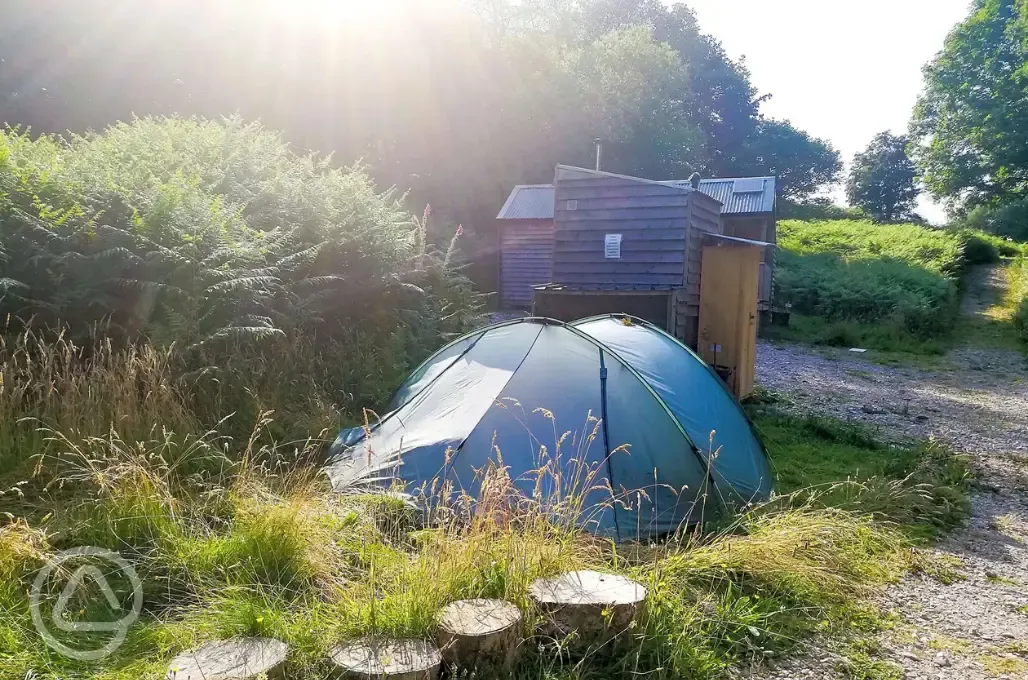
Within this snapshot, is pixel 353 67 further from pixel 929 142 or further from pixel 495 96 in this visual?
pixel 929 142

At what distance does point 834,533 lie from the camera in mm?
3828

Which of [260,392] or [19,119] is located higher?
[19,119]

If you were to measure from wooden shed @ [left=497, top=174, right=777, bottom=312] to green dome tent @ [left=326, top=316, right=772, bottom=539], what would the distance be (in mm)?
12611

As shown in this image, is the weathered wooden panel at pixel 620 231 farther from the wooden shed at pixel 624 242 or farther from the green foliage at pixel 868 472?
the green foliage at pixel 868 472

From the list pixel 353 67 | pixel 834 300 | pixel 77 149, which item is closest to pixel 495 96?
pixel 353 67

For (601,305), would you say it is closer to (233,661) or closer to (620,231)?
(620,231)

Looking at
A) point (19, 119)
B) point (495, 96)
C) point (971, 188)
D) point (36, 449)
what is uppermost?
point (495, 96)

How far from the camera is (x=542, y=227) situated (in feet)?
58.6

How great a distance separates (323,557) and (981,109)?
29703 mm

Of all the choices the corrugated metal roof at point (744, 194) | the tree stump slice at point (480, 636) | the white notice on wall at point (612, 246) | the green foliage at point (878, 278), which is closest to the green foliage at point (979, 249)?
the green foliage at point (878, 278)

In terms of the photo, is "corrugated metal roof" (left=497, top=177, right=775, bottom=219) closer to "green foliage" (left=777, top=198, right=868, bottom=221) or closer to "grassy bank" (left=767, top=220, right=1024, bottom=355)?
"grassy bank" (left=767, top=220, right=1024, bottom=355)

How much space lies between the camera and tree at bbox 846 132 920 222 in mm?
42594

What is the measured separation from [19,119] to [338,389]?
35.9 ft

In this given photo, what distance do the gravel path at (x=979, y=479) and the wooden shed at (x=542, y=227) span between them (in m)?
5.55
